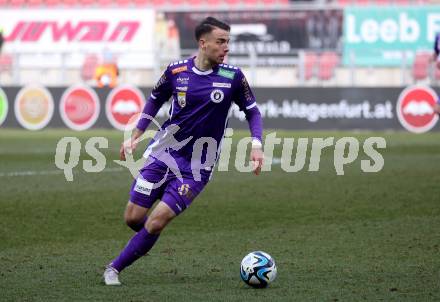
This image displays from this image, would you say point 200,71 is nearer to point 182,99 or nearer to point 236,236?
point 182,99

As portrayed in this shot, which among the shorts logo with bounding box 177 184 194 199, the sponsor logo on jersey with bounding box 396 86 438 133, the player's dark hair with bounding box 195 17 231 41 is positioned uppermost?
the sponsor logo on jersey with bounding box 396 86 438 133

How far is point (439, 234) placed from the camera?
10773mm

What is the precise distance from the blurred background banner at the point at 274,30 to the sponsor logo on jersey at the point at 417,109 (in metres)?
7.85

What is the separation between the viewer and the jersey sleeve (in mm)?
8234

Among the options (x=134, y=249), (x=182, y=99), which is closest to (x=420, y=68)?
(x=182, y=99)

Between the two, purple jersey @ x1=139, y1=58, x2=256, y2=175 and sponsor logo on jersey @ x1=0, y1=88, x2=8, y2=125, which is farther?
sponsor logo on jersey @ x1=0, y1=88, x2=8, y2=125

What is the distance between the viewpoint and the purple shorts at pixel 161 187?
8.05 metres

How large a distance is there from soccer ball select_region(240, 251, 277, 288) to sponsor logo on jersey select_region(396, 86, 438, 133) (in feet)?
63.7

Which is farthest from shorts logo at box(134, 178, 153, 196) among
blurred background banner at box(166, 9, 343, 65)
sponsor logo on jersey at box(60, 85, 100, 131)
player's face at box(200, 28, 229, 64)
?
blurred background banner at box(166, 9, 343, 65)

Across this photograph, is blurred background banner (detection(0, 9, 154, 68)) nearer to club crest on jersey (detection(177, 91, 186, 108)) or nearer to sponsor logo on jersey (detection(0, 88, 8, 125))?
sponsor logo on jersey (detection(0, 88, 8, 125))

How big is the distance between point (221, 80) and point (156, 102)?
66cm

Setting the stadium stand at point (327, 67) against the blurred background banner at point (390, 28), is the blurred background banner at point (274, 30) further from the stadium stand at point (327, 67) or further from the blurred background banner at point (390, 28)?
the stadium stand at point (327, 67)

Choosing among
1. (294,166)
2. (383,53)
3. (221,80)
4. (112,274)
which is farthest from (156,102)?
(383,53)

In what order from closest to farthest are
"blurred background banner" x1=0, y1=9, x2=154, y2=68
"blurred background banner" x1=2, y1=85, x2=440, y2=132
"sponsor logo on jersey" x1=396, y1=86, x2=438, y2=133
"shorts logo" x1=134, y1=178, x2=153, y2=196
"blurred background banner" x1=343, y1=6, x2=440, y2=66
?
"shorts logo" x1=134, y1=178, x2=153, y2=196 → "sponsor logo on jersey" x1=396, y1=86, x2=438, y2=133 → "blurred background banner" x1=2, y1=85, x2=440, y2=132 → "blurred background banner" x1=343, y1=6, x2=440, y2=66 → "blurred background banner" x1=0, y1=9, x2=154, y2=68
